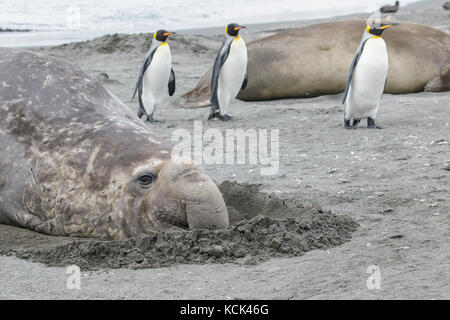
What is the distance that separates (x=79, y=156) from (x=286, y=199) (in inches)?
50.5

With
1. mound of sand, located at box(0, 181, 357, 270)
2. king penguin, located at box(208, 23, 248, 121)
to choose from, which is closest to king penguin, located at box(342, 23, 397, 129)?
king penguin, located at box(208, 23, 248, 121)

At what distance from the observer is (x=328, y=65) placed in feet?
30.9

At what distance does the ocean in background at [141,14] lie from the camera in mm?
21562

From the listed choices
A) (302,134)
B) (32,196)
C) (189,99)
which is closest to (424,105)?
(302,134)

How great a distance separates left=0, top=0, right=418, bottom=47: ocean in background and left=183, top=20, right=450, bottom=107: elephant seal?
982 cm

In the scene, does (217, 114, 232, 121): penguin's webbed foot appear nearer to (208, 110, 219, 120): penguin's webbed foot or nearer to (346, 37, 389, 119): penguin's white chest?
(208, 110, 219, 120): penguin's webbed foot

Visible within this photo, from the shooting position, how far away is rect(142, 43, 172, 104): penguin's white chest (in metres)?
8.53

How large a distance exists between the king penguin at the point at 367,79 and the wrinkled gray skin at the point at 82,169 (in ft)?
11.7

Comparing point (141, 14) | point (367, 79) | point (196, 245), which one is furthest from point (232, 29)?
point (141, 14)

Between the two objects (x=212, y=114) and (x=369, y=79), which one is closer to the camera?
(x=369, y=79)

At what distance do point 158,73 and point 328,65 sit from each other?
2435 mm

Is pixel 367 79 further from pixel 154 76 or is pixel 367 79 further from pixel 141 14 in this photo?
pixel 141 14

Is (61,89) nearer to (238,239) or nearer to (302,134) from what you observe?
(238,239)

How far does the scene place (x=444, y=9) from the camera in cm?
1862
